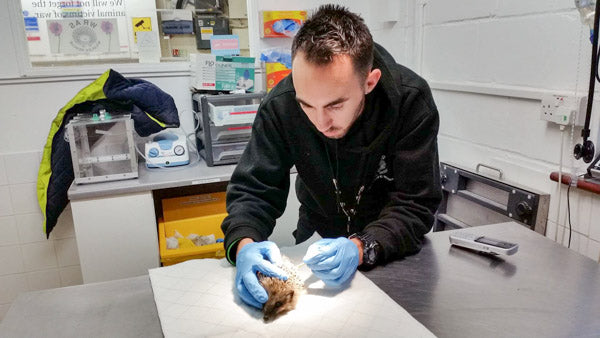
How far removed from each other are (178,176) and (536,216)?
5.13 feet

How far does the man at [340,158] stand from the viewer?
3.44ft

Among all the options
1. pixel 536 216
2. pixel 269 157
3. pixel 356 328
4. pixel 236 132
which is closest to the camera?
pixel 356 328

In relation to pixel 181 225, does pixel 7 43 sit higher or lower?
higher

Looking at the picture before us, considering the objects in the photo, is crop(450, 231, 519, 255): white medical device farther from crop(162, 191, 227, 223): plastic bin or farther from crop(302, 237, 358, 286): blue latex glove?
crop(162, 191, 227, 223): plastic bin

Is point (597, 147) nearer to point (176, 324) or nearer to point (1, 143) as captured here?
point (176, 324)

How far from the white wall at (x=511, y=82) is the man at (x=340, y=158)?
577mm

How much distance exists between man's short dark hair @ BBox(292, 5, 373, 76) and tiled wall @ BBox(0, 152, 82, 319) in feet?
6.56

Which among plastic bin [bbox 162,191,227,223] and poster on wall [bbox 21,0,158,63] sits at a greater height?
poster on wall [bbox 21,0,158,63]

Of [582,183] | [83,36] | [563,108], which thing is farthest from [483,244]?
[83,36]

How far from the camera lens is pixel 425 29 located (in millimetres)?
2246

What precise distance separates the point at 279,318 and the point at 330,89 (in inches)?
20.9

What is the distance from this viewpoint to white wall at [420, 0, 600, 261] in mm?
1469

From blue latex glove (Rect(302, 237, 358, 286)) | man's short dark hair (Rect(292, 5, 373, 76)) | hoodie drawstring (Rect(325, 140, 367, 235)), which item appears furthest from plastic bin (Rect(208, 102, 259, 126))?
blue latex glove (Rect(302, 237, 358, 286))

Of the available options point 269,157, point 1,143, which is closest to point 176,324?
point 269,157
